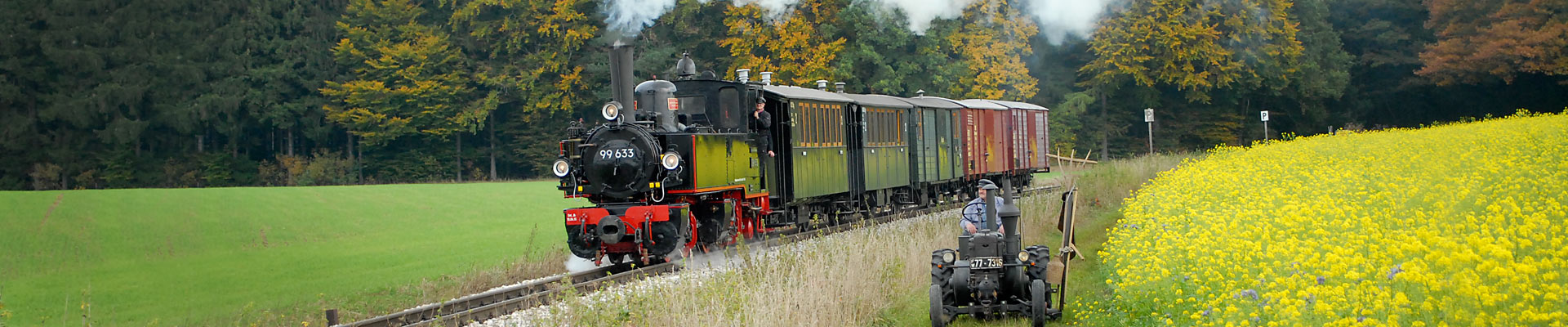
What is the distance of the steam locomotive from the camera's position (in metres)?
14.9

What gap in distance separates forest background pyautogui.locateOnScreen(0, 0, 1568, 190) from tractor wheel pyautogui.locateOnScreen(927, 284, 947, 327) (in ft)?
95.9

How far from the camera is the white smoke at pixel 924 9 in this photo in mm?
37688

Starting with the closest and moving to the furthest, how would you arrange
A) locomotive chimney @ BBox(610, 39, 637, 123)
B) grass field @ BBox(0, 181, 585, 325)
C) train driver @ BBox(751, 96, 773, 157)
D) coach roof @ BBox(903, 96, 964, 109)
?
grass field @ BBox(0, 181, 585, 325) → locomotive chimney @ BBox(610, 39, 637, 123) → train driver @ BBox(751, 96, 773, 157) → coach roof @ BBox(903, 96, 964, 109)

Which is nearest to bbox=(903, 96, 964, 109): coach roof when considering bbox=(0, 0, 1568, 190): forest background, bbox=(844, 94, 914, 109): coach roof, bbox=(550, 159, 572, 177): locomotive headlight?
bbox=(844, 94, 914, 109): coach roof

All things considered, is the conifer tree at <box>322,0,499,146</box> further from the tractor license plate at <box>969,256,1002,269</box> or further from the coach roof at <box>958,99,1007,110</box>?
the tractor license plate at <box>969,256,1002,269</box>

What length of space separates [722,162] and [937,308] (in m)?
7.43

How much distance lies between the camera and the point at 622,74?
54.9 feet

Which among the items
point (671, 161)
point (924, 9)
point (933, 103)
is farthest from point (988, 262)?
point (924, 9)

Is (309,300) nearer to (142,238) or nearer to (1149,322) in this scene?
(142,238)

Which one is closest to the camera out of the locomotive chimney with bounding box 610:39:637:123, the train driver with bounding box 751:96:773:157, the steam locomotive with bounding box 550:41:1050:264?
the steam locomotive with bounding box 550:41:1050:264

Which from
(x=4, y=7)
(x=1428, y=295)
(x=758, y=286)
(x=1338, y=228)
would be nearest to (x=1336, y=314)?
(x=1428, y=295)

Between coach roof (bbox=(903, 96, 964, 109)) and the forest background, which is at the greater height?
the forest background

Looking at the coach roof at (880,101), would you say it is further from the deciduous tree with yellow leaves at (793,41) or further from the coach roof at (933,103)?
the deciduous tree with yellow leaves at (793,41)

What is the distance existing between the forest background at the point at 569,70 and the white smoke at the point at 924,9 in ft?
0.43
